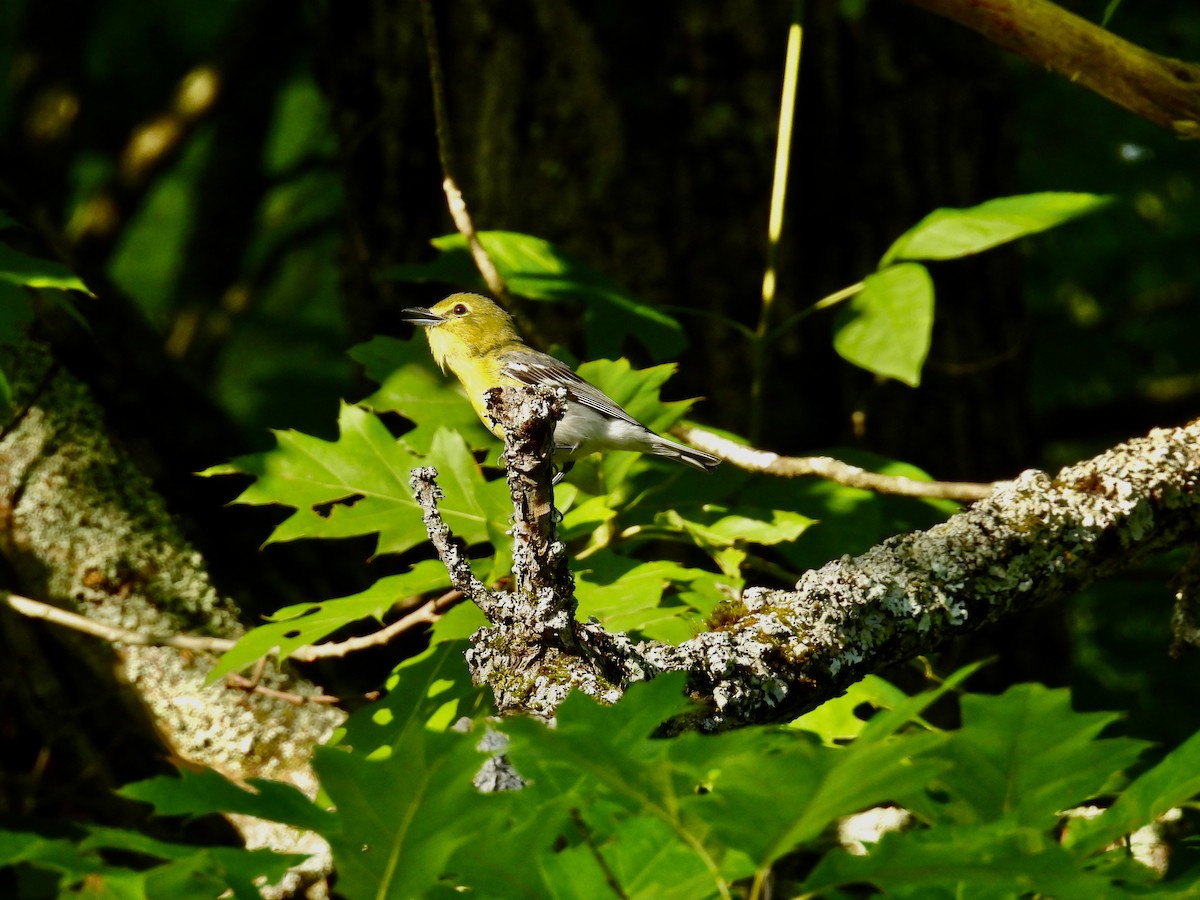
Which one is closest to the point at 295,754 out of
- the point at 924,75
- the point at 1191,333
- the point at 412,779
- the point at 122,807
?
the point at 122,807

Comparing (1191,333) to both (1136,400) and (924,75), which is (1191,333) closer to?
(1136,400)

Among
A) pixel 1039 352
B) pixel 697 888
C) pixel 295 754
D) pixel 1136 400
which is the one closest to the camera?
pixel 697 888

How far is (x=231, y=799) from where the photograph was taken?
130 centimetres

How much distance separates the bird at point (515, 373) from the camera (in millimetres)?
3027

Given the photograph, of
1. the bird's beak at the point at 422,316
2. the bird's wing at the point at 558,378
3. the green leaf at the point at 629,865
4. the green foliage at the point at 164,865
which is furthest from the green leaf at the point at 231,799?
the bird's beak at the point at 422,316

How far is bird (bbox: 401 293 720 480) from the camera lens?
303 cm

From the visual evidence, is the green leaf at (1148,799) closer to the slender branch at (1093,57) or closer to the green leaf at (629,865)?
the green leaf at (629,865)

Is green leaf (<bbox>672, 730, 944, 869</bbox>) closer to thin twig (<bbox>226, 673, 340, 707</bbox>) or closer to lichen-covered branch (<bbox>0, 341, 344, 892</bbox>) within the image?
thin twig (<bbox>226, 673, 340, 707</bbox>)

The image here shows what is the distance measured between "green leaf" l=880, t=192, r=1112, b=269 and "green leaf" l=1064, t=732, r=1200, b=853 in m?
1.62

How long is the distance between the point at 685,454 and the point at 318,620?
1.33 m

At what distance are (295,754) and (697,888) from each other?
2223 millimetres

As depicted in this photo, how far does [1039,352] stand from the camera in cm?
577

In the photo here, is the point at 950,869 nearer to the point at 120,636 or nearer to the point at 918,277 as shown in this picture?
the point at 918,277

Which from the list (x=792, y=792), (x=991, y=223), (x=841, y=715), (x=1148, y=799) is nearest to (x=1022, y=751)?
(x=1148, y=799)
